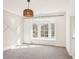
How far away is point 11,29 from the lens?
6.86 meters

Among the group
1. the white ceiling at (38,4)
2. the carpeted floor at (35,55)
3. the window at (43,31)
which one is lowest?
the carpeted floor at (35,55)

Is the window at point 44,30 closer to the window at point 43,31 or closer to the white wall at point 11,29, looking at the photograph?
the window at point 43,31

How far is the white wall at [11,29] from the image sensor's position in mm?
6137

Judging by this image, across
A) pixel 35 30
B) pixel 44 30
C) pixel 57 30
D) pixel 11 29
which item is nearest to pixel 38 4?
pixel 11 29

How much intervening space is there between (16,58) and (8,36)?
273 centimetres

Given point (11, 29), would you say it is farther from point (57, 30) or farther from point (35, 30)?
point (57, 30)

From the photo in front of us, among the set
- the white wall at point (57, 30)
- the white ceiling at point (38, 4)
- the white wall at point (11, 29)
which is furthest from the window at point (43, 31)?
the white ceiling at point (38, 4)

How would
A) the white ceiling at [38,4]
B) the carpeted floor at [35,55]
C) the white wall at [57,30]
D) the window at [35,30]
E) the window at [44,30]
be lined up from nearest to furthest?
1. the carpeted floor at [35,55]
2. the white ceiling at [38,4]
3. the white wall at [57,30]
4. the window at [44,30]
5. the window at [35,30]

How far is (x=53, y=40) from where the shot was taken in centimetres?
791

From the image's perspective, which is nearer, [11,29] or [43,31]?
A: [11,29]

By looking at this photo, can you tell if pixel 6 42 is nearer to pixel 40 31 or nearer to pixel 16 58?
pixel 16 58

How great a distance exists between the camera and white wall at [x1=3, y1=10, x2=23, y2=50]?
6137 mm

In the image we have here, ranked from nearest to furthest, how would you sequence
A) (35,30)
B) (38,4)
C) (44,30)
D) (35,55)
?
(35,55)
(38,4)
(44,30)
(35,30)
